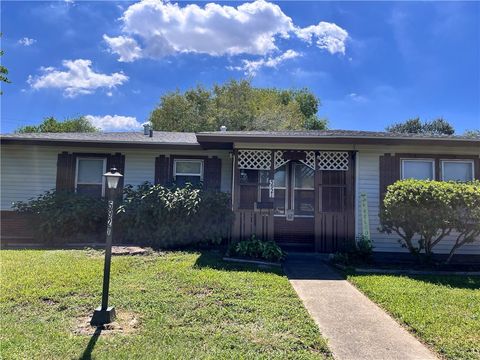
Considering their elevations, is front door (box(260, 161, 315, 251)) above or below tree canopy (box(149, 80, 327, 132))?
below

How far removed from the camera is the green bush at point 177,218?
862cm

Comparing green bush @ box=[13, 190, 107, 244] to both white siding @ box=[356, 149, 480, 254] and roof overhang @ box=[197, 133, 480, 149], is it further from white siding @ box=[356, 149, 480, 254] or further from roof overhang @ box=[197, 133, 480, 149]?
white siding @ box=[356, 149, 480, 254]

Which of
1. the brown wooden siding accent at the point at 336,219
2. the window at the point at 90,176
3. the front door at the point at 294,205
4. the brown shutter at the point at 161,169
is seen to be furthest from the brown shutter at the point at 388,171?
the window at the point at 90,176

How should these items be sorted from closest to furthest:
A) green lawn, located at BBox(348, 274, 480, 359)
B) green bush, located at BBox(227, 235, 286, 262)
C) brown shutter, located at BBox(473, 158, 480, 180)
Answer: green lawn, located at BBox(348, 274, 480, 359) < green bush, located at BBox(227, 235, 286, 262) < brown shutter, located at BBox(473, 158, 480, 180)

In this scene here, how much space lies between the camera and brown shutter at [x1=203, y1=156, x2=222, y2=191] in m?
10.4

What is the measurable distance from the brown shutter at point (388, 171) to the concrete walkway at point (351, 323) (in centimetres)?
345

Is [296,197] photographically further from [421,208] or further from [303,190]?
[421,208]

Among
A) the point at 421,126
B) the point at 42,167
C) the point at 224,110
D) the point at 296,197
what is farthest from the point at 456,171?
the point at 421,126

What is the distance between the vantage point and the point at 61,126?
35062 millimetres

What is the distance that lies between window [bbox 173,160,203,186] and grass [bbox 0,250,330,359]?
4.08 meters

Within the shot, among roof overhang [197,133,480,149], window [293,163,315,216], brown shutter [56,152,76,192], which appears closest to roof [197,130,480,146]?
roof overhang [197,133,480,149]

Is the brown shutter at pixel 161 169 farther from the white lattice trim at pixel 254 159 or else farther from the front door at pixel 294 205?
the front door at pixel 294 205

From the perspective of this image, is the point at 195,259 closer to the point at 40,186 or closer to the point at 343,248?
the point at 343,248

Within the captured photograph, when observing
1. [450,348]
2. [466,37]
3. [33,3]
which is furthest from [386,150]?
[33,3]
